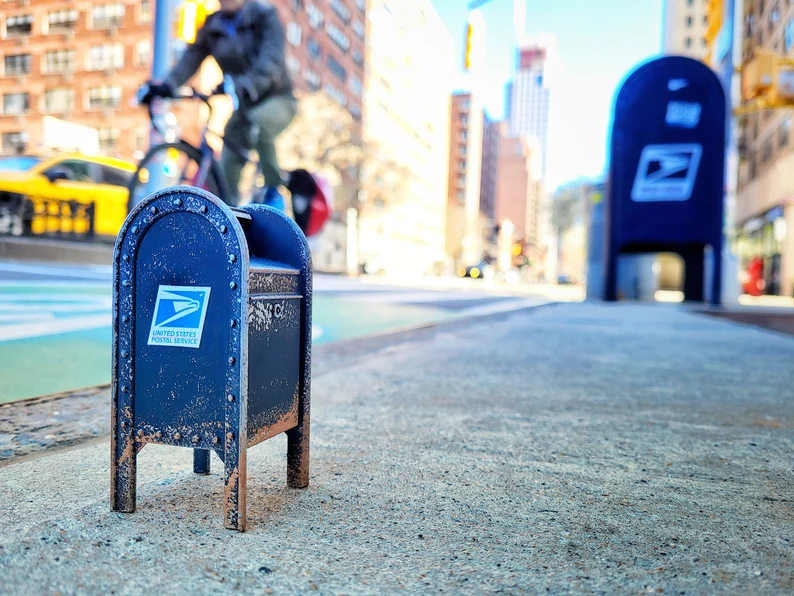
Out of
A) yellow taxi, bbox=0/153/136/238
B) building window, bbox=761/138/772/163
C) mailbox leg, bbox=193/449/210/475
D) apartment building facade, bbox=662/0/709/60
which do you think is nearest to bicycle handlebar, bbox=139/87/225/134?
yellow taxi, bbox=0/153/136/238

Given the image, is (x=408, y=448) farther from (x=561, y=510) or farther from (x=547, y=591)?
(x=547, y=591)

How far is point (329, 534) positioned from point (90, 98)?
5.15 metres

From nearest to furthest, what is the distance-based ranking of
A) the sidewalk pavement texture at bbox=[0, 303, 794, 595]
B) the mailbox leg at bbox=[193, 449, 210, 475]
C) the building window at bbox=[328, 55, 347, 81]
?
the sidewalk pavement texture at bbox=[0, 303, 794, 595], the mailbox leg at bbox=[193, 449, 210, 475], the building window at bbox=[328, 55, 347, 81]

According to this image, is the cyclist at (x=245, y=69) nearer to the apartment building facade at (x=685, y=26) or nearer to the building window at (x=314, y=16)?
the building window at (x=314, y=16)

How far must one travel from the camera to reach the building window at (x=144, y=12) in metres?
5.86

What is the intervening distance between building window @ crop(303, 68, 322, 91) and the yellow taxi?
1861 inches

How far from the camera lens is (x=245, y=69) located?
5.35 m

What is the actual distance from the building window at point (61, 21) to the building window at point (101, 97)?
760mm

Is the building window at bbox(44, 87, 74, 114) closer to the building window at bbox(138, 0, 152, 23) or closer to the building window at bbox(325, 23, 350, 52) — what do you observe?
the building window at bbox(138, 0, 152, 23)

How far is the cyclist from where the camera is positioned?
5.23 meters

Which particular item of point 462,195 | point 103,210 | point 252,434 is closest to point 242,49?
point 103,210

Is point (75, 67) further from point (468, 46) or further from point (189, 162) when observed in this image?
point (468, 46)

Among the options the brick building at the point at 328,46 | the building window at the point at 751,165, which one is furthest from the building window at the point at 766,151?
the brick building at the point at 328,46

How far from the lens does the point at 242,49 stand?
532 cm
